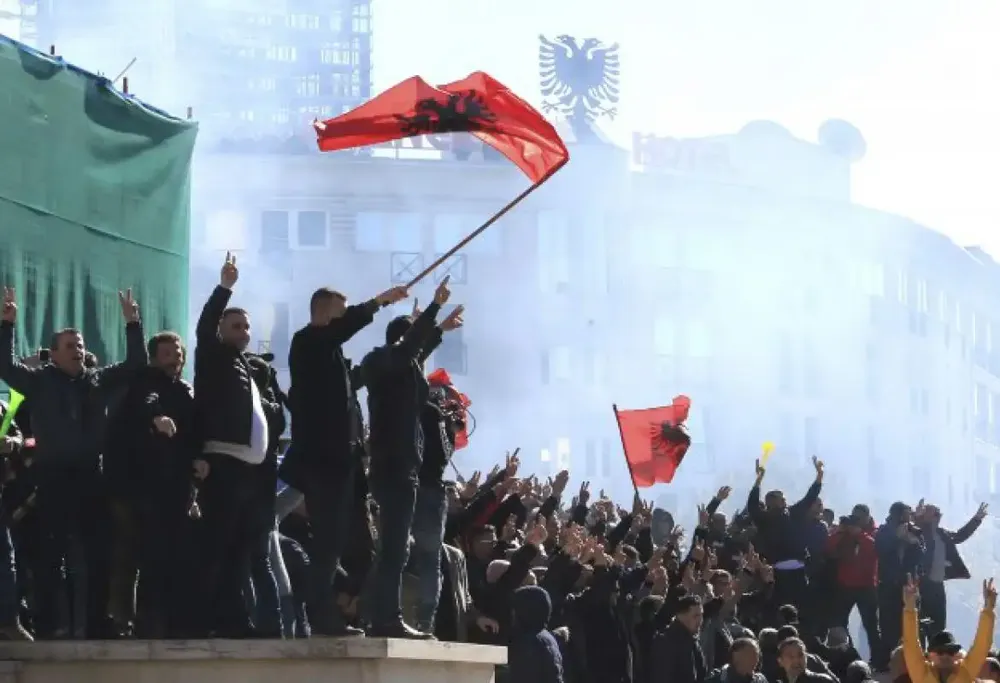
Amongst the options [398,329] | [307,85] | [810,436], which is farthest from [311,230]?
[398,329]

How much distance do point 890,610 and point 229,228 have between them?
33266 mm

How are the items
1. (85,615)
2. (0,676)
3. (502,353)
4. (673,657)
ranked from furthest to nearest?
(502,353) → (673,657) → (85,615) → (0,676)

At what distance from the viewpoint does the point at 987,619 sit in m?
10.5

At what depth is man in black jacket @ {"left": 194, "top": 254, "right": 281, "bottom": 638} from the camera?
948 centimetres

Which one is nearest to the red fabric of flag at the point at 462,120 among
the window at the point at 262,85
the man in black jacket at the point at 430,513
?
the man in black jacket at the point at 430,513

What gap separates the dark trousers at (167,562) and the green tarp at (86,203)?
5.00m

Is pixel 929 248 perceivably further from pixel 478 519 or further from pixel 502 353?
pixel 478 519

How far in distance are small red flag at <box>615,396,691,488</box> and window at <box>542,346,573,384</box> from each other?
33.4 m

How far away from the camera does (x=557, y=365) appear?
2077 inches

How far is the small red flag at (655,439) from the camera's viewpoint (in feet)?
59.5

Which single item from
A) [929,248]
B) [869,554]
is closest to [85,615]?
[869,554]

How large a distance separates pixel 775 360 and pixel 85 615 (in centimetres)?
5173

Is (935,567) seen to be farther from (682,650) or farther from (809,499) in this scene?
(682,650)

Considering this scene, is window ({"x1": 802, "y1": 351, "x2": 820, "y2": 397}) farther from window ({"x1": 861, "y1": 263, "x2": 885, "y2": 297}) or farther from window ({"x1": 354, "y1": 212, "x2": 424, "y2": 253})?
window ({"x1": 354, "y1": 212, "x2": 424, "y2": 253})
